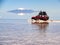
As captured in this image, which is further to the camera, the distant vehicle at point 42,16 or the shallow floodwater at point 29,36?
the distant vehicle at point 42,16

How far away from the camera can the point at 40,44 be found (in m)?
16.1

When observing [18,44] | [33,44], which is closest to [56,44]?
[33,44]

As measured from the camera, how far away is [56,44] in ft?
→ 52.5

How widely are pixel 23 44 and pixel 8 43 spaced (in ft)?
4.02

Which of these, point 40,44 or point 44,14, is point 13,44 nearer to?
point 40,44

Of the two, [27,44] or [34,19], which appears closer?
[27,44]

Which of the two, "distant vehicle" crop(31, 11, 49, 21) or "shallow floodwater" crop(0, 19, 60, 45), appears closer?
"shallow floodwater" crop(0, 19, 60, 45)

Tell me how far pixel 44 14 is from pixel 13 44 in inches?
2281

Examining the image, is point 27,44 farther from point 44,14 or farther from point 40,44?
point 44,14

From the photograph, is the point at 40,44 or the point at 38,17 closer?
the point at 40,44

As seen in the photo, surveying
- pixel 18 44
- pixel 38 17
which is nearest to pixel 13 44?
pixel 18 44

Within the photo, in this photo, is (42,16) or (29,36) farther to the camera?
(42,16)

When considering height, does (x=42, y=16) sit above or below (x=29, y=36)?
above

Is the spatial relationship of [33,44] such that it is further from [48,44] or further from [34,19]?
[34,19]
